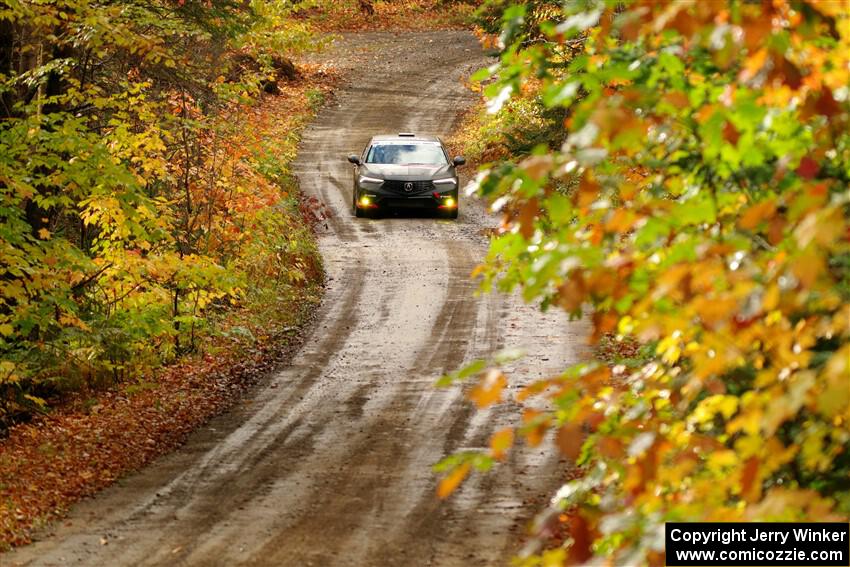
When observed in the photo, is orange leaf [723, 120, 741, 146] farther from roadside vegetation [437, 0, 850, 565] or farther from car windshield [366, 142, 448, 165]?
car windshield [366, 142, 448, 165]

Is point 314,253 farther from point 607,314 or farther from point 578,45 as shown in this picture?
point 607,314

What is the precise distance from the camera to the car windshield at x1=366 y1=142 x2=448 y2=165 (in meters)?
25.2

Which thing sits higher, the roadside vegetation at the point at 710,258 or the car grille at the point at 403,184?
the roadside vegetation at the point at 710,258

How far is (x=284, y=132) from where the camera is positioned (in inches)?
1405

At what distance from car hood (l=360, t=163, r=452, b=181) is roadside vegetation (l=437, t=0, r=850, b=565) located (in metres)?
19.7

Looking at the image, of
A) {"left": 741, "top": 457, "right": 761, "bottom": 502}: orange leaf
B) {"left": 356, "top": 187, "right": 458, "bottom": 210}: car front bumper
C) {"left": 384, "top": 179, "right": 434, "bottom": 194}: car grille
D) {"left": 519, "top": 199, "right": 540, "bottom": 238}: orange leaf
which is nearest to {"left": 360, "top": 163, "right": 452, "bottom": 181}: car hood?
{"left": 384, "top": 179, "right": 434, "bottom": 194}: car grille

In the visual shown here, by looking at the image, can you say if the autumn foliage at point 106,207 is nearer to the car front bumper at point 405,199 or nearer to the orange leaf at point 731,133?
the car front bumper at point 405,199

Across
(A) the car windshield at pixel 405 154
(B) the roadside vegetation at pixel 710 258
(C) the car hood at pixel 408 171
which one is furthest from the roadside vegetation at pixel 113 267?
(B) the roadside vegetation at pixel 710 258

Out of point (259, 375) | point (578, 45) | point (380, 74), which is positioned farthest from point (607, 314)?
point (380, 74)

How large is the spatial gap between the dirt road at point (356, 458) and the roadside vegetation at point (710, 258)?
13.6 ft

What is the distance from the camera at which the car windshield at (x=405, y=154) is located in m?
25.2

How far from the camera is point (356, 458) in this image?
11133 millimetres

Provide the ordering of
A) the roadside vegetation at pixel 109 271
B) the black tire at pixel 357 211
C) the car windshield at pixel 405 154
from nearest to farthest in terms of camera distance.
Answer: the roadside vegetation at pixel 109 271, the car windshield at pixel 405 154, the black tire at pixel 357 211

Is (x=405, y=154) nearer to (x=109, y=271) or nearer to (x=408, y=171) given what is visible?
(x=408, y=171)
